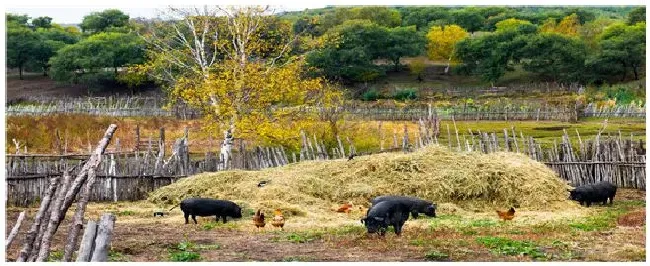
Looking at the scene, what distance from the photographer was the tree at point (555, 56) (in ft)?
221

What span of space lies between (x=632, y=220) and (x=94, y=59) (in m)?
59.3

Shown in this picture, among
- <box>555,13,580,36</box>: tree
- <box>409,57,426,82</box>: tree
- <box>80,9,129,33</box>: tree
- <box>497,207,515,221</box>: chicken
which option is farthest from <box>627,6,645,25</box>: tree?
<box>497,207,515,221</box>: chicken

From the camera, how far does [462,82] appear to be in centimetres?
7344

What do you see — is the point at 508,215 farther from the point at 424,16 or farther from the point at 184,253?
the point at 424,16

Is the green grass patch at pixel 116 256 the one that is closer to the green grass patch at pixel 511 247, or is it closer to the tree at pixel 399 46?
the green grass patch at pixel 511 247

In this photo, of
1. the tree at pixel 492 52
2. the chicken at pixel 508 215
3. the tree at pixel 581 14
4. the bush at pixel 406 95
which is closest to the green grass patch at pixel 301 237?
the chicken at pixel 508 215

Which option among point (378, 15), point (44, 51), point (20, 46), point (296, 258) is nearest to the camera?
point (296, 258)

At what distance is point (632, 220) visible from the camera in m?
14.1

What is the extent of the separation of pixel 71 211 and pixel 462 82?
59.6 m

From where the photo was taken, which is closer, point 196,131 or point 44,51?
point 196,131

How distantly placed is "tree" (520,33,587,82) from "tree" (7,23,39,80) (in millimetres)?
37405

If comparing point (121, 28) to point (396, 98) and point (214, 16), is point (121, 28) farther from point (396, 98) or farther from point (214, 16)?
point (214, 16)

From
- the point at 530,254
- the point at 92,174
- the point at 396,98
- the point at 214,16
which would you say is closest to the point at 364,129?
the point at 214,16

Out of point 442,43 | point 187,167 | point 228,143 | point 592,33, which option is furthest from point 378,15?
point 187,167
